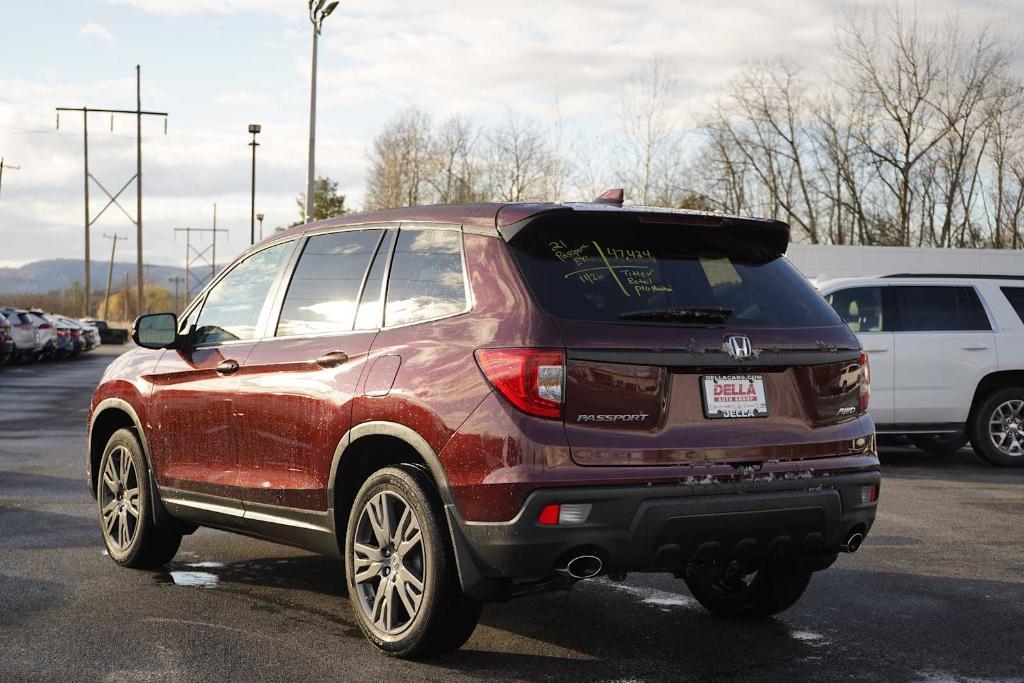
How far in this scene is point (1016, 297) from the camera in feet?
42.0

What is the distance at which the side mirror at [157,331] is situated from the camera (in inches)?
261

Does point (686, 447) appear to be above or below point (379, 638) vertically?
above

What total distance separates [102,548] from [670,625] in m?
3.66

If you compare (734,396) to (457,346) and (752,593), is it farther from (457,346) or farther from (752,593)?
(752,593)

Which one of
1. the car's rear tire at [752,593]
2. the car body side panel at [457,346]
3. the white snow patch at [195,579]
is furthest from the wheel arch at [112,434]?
the car's rear tire at [752,593]

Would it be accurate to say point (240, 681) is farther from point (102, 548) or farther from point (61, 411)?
point (61, 411)

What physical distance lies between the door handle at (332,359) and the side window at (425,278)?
0.26 meters

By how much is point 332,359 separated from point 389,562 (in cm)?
92

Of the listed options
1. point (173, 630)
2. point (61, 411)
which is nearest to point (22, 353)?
point (61, 411)

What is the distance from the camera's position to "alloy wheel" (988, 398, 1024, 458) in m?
12.6

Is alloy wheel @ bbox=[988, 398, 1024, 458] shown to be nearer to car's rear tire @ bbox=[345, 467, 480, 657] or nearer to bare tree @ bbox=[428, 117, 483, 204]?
car's rear tire @ bbox=[345, 467, 480, 657]

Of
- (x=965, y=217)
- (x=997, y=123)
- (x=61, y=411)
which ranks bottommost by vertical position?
(x=61, y=411)

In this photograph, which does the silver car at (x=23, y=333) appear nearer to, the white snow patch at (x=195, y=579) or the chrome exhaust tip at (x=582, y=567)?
the white snow patch at (x=195, y=579)

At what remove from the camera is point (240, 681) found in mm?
4715
